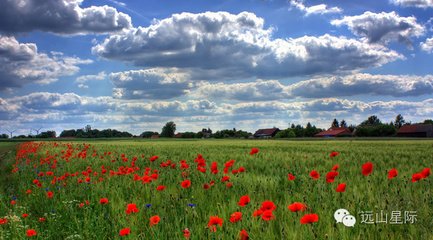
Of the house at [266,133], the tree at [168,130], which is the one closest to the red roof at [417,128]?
the house at [266,133]

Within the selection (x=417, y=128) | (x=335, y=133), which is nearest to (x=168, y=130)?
(x=335, y=133)

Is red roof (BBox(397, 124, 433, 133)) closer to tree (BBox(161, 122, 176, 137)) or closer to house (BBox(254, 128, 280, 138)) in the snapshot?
house (BBox(254, 128, 280, 138))

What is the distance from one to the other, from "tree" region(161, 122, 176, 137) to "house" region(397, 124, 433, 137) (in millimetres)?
79004

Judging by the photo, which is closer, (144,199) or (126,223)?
(126,223)

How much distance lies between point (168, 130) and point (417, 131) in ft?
276

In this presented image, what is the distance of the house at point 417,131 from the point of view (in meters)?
94.8

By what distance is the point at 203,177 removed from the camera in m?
7.08

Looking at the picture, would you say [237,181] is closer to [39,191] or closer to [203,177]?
[203,177]

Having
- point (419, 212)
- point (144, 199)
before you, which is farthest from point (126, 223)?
point (419, 212)

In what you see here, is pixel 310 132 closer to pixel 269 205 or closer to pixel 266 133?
pixel 266 133

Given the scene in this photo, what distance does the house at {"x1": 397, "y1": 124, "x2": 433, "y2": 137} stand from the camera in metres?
94.8

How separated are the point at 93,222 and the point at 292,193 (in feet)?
9.11

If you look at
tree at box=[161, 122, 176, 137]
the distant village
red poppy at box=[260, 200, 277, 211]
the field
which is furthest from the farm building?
red poppy at box=[260, 200, 277, 211]

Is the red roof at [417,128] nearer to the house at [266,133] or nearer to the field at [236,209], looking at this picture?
the house at [266,133]
